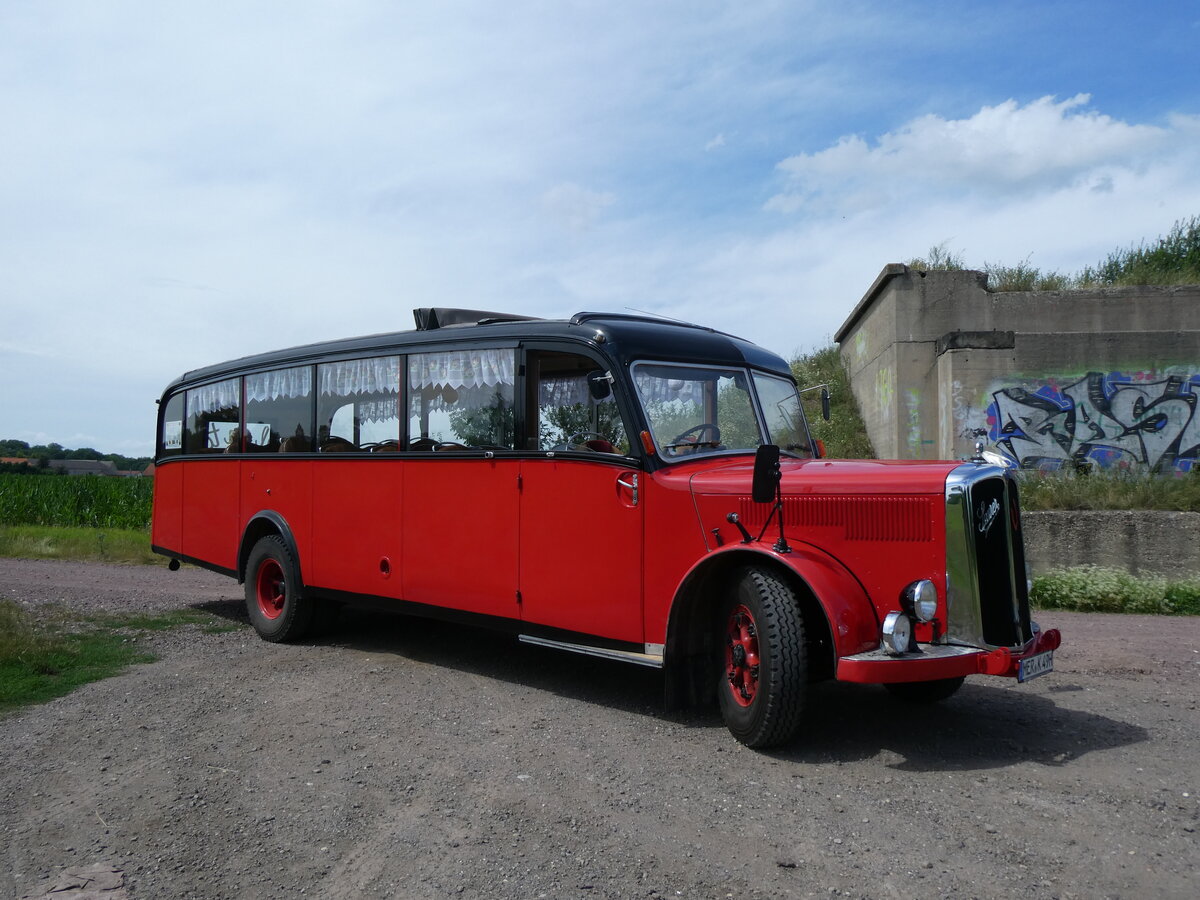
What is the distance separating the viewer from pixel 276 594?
913cm

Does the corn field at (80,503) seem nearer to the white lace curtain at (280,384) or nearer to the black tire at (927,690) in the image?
the white lace curtain at (280,384)

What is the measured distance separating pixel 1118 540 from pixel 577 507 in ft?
24.5

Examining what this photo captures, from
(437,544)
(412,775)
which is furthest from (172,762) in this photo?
(437,544)

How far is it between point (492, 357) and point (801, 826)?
3.86 meters

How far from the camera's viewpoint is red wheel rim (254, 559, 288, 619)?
29.6 ft

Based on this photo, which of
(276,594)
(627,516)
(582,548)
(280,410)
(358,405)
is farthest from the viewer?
(276,594)

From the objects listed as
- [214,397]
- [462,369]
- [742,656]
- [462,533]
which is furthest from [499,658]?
[214,397]

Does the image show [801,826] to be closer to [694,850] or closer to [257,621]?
[694,850]

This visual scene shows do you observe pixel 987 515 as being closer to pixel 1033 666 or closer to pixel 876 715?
pixel 1033 666

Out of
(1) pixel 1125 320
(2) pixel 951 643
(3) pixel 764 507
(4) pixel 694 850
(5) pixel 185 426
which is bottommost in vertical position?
(4) pixel 694 850

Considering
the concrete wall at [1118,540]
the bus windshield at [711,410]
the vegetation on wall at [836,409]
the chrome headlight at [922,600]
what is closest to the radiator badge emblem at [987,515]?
the chrome headlight at [922,600]

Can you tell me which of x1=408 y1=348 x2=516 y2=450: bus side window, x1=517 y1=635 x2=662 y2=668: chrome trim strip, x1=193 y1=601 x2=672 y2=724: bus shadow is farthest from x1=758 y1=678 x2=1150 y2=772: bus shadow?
x1=408 y1=348 x2=516 y2=450: bus side window

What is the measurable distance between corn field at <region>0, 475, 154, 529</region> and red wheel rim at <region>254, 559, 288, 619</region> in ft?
46.7

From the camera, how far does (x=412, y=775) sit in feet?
16.0
